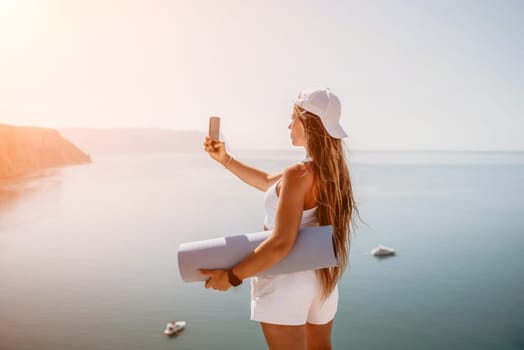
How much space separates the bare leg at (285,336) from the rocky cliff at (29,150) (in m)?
46.4

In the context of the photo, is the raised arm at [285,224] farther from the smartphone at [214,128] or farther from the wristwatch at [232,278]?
the smartphone at [214,128]

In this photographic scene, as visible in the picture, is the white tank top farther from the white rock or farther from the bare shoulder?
the white rock

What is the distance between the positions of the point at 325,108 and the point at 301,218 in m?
0.37

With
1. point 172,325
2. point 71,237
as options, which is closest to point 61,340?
point 172,325

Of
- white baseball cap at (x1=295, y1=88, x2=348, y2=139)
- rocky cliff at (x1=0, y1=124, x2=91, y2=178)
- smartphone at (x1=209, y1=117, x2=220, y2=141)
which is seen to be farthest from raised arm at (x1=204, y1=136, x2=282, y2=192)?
rocky cliff at (x1=0, y1=124, x2=91, y2=178)

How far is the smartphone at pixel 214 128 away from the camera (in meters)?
1.88

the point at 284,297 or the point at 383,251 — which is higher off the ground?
the point at 284,297

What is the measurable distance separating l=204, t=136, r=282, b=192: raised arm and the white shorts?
0.55 metres

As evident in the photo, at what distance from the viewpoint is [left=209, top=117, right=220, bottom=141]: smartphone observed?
188 centimetres

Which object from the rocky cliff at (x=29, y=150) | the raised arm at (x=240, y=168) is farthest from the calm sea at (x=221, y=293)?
the rocky cliff at (x=29, y=150)

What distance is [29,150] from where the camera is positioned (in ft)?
160

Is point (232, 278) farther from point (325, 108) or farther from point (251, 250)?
point (325, 108)

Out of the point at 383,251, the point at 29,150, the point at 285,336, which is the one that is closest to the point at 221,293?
the point at 383,251

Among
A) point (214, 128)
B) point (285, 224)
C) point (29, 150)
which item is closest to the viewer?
point (285, 224)
